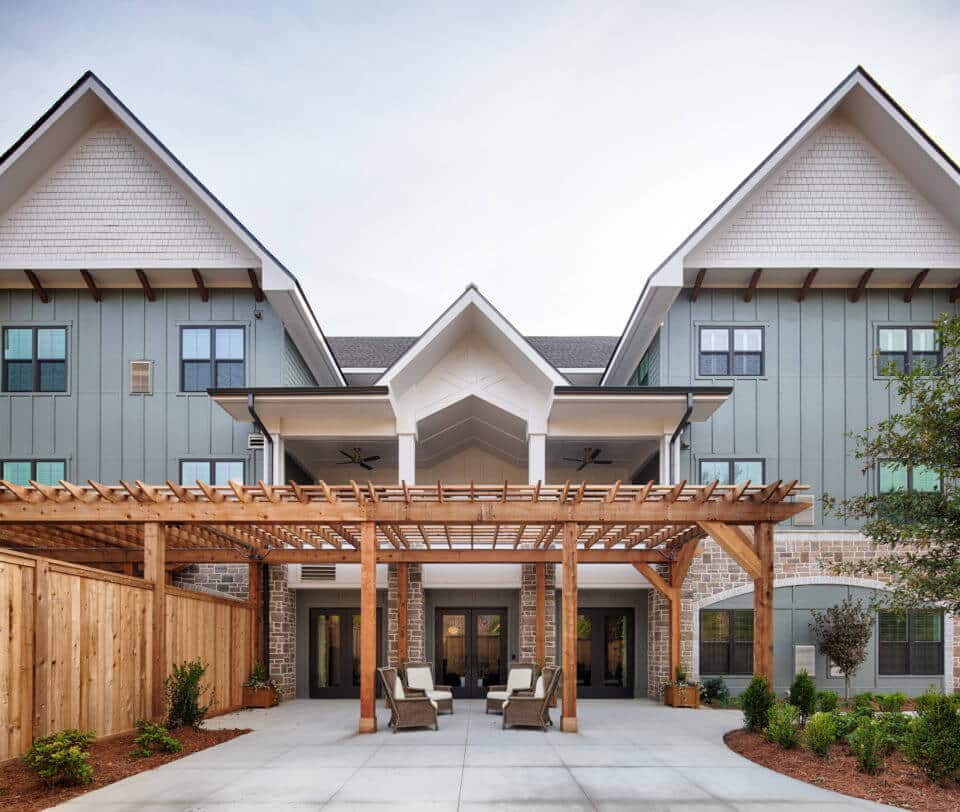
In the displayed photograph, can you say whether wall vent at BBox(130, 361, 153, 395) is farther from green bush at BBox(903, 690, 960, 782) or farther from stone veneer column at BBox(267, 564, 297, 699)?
green bush at BBox(903, 690, 960, 782)

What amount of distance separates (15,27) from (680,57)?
14.8m

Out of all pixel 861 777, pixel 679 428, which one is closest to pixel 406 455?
pixel 679 428

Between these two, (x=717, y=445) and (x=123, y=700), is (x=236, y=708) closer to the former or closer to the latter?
(x=123, y=700)

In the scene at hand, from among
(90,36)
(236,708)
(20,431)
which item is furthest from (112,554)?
(90,36)

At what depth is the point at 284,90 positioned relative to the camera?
2247cm

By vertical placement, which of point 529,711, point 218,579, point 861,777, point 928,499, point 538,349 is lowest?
point 529,711

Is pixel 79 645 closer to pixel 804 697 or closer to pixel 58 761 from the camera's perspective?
pixel 58 761

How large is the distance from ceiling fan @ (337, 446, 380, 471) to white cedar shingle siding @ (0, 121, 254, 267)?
4.79 m

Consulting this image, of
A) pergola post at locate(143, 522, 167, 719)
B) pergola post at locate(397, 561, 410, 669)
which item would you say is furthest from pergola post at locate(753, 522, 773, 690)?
pergola post at locate(143, 522, 167, 719)

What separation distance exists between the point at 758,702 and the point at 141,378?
14.3 m

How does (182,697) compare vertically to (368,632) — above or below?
below

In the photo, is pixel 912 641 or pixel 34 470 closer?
pixel 912 641

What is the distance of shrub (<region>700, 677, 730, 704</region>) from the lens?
683 inches

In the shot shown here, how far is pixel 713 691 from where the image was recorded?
17.5m
